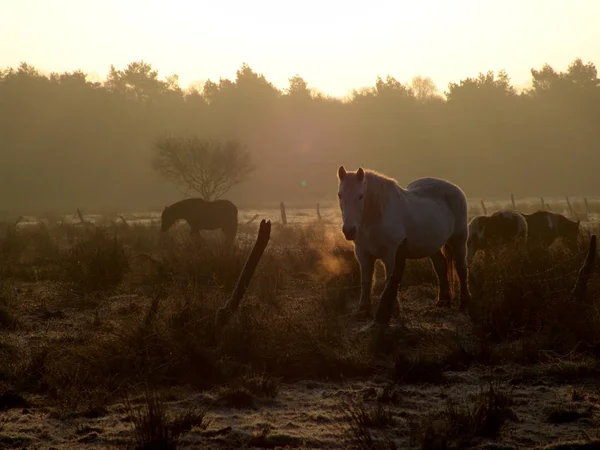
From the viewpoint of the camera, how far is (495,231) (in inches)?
497

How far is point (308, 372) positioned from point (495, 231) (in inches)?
321

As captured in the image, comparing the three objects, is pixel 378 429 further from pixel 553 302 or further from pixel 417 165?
pixel 417 165

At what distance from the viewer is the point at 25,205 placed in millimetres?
52719

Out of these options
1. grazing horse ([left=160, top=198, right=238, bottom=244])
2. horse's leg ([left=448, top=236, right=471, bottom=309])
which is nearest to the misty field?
horse's leg ([left=448, top=236, right=471, bottom=309])

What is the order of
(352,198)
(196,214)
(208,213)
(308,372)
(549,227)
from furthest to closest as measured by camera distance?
(208,213), (196,214), (549,227), (352,198), (308,372)

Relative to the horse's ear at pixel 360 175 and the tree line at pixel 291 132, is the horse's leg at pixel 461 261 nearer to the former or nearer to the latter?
the horse's ear at pixel 360 175

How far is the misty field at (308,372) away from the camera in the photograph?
13.5 ft

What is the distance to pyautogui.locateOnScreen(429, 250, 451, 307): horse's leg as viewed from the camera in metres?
9.05

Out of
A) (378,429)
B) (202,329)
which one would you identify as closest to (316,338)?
(202,329)

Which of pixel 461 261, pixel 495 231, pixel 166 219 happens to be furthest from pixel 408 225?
pixel 166 219

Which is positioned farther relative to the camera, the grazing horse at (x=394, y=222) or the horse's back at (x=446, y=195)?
the horse's back at (x=446, y=195)

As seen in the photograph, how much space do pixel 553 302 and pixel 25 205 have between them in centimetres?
5305

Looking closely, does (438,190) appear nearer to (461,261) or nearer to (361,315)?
(461,261)

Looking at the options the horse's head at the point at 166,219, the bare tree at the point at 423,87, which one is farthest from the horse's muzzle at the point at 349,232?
the bare tree at the point at 423,87
